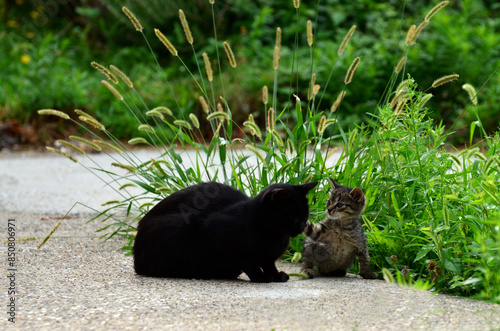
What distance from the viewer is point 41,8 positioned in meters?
12.1

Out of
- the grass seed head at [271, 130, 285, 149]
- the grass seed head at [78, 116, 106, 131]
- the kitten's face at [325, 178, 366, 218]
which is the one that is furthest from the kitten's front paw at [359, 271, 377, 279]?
the grass seed head at [78, 116, 106, 131]

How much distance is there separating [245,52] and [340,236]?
6.69 m

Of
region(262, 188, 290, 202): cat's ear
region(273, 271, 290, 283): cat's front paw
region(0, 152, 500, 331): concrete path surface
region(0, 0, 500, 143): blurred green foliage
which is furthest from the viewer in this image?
region(0, 0, 500, 143): blurred green foliage

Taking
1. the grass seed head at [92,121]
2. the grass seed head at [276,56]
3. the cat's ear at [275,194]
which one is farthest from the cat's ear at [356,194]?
the grass seed head at [92,121]

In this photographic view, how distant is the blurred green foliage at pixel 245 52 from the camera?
Result: 8695mm

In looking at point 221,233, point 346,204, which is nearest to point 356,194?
point 346,204

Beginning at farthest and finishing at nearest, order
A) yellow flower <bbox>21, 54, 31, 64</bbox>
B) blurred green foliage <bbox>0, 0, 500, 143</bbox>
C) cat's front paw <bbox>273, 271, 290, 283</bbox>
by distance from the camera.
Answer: yellow flower <bbox>21, 54, 31, 64</bbox>
blurred green foliage <bbox>0, 0, 500, 143</bbox>
cat's front paw <bbox>273, 271, 290, 283</bbox>

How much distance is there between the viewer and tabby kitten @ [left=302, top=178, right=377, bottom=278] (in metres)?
3.41

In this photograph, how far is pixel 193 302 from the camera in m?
2.81

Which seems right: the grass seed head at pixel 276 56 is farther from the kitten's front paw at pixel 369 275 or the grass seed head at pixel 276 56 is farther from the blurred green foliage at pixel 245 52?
the blurred green foliage at pixel 245 52

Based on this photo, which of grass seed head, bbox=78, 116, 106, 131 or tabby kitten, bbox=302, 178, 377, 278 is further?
grass seed head, bbox=78, 116, 106, 131

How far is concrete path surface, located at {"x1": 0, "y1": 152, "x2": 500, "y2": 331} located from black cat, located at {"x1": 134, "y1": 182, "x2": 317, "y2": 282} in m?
0.10

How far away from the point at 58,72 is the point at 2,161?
8.04 feet

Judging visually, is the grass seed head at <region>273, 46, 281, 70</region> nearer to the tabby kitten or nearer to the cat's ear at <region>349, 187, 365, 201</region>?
the tabby kitten
